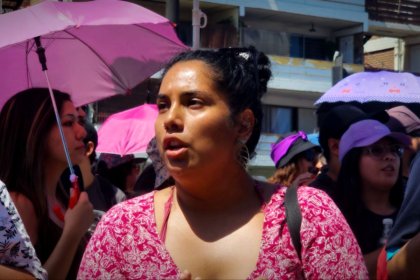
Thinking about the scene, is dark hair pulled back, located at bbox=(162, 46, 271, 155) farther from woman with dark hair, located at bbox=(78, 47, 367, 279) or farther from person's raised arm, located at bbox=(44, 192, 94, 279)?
person's raised arm, located at bbox=(44, 192, 94, 279)

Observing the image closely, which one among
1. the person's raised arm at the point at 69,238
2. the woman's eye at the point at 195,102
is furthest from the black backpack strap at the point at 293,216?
the person's raised arm at the point at 69,238

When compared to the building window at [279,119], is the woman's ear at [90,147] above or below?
above

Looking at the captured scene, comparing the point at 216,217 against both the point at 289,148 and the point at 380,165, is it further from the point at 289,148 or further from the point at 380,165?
the point at 289,148

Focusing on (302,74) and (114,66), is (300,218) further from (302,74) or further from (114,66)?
(302,74)

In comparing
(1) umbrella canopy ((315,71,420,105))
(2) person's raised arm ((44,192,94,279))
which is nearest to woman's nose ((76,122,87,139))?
(2) person's raised arm ((44,192,94,279))

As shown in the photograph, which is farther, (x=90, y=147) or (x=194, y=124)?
(x=90, y=147)

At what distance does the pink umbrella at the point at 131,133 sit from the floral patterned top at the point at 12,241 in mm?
4813

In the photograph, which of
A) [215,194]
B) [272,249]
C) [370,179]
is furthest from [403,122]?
[272,249]

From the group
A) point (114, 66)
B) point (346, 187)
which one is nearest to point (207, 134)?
point (346, 187)

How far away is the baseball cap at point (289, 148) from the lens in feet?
21.8

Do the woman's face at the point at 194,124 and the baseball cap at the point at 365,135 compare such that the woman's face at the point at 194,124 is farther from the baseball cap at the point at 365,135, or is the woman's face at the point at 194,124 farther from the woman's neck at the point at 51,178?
the baseball cap at the point at 365,135

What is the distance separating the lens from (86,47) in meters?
5.65

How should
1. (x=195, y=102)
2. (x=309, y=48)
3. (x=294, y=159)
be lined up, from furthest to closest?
(x=309, y=48) → (x=294, y=159) → (x=195, y=102)

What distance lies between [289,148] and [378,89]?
2.81 feet
